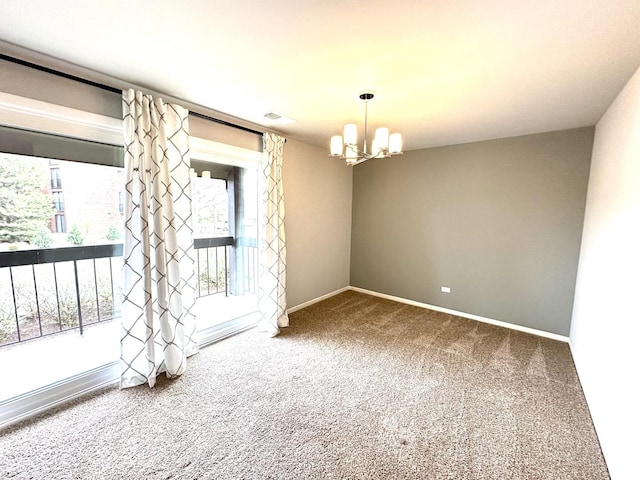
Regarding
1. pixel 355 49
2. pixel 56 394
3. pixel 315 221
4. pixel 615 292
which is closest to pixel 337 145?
pixel 355 49

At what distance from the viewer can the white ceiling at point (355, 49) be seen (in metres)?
1.37

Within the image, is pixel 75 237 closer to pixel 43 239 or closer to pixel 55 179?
pixel 43 239

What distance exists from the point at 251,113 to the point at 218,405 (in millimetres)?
2746

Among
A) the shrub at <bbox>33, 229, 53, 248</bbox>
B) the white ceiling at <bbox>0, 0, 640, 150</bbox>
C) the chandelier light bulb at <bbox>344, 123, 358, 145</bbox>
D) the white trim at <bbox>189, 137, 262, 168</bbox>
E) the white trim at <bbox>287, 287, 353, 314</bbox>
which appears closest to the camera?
the white ceiling at <bbox>0, 0, 640, 150</bbox>

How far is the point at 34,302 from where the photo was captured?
92.4 inches

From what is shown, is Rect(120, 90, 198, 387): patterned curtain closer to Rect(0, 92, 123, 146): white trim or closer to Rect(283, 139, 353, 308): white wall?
Rect(0, 92, 123, 146): white trim

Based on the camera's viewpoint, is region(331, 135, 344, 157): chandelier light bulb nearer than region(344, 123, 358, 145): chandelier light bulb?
No

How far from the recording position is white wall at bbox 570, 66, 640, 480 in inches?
59.4

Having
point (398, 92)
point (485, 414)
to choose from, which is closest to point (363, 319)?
point (485, 414)

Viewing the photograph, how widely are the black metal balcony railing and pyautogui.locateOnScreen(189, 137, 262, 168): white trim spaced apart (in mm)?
1214

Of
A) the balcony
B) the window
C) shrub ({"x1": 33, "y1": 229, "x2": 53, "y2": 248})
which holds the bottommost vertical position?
the balcony

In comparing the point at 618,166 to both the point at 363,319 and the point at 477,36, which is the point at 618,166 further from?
the point at 363,319

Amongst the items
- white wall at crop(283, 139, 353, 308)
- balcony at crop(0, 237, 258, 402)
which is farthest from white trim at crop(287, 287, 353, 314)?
balcony at crop(0, 237, 258, 402)

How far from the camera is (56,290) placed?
249 cm
